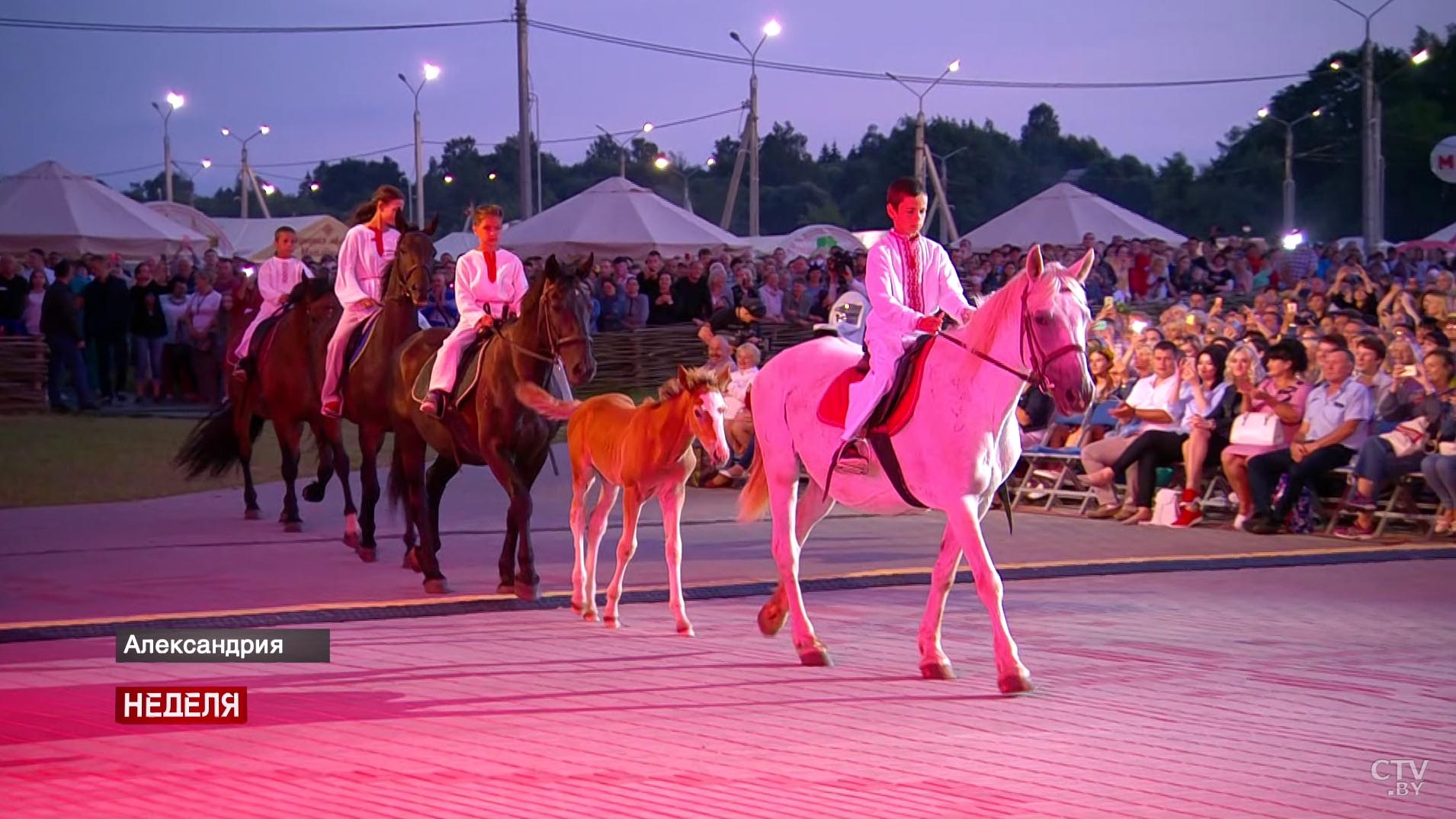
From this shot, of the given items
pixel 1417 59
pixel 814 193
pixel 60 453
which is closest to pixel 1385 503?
pixel 60 453

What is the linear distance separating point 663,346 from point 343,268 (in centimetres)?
1576

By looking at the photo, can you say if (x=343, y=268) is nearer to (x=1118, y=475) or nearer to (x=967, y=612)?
(x=967, y=612)

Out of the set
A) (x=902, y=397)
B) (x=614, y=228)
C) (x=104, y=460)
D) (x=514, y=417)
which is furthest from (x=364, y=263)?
(x=614, y=228)

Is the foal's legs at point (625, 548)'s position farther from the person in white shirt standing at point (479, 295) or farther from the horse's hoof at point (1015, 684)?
the horse's hoof at point (1015, 684)

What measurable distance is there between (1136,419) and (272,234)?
42.6m

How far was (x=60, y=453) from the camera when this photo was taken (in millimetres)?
21344

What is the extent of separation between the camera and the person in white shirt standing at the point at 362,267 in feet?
44.6

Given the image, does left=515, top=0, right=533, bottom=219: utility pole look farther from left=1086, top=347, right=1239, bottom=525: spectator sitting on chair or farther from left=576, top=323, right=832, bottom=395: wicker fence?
left=1086, top=347, right=1239, bottom=525: spectator sitting on chair

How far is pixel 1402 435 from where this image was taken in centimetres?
1423

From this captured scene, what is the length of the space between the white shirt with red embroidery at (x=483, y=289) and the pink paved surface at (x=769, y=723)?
2.39m

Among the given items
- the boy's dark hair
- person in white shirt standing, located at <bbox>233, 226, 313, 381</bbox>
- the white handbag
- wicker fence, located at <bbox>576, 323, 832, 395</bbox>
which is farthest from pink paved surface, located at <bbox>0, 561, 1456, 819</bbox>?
wicker fence, located at <bbox>576, 323, 832, 395</bbox>

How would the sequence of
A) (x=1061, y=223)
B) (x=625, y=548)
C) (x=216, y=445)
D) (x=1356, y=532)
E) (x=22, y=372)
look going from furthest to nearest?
(x=1061, y=223)
(x=22, y=372)
(x=216, y=445)
(x=1356, y=532)
(x=625, y=548)

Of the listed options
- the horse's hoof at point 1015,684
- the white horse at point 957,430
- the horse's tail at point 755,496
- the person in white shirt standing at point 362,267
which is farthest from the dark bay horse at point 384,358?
the horse's hoof at point 1015,684

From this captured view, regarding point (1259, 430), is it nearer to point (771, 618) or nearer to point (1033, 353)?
point (771, 618)
